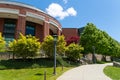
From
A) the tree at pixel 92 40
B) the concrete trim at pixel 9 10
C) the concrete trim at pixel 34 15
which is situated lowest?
the tree at pixel 92 40

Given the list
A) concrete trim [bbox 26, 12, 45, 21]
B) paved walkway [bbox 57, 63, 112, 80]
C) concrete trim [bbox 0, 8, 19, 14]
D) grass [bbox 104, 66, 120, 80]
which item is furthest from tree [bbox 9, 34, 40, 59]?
concrete trim [bbox 26, 12, 45, 21]

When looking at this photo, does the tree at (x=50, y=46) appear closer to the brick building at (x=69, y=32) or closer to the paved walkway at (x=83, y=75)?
the paved walkway at (x=83, y=75)

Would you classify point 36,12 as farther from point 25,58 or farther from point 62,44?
point 25,58

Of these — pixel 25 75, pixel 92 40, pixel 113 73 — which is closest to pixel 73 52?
pixel 92 40

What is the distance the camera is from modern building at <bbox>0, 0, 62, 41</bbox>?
52.7 m

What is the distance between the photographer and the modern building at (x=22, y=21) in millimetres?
52719

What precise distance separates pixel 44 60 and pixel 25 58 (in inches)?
122

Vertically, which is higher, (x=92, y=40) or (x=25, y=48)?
(x=92, y=40)

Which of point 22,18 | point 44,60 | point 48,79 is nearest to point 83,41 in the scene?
point 22,18

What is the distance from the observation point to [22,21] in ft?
174

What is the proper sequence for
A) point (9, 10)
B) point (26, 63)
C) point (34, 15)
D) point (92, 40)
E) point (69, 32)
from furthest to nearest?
1. point (69, 32)
2. point (34, 15)
3. point (92, 40)
4. point (9, 10)
5. point (26, 63)

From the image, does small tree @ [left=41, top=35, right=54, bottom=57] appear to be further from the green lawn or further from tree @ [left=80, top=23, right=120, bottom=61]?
tree @ [left=80, top=23, right=120, bottom=61]

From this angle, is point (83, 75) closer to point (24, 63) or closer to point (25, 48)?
point (24, 63)

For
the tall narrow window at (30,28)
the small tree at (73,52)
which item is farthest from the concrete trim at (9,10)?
the small tree at (73,52)
